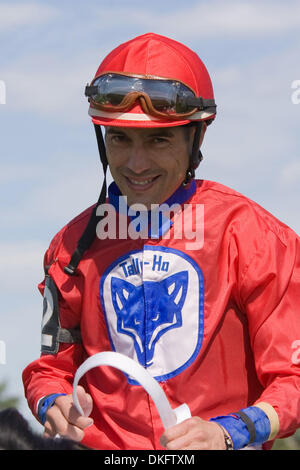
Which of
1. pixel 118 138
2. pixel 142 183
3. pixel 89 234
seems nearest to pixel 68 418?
pixel 89 234

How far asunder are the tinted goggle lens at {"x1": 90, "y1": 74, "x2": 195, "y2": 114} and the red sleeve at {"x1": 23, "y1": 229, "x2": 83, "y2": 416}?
839 mm

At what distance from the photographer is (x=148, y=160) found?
4.26m

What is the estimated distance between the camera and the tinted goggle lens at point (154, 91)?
167 inches

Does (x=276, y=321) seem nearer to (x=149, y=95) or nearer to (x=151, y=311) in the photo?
(x=151, y=311)

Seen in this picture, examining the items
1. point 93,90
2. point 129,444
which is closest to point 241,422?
point 129,444

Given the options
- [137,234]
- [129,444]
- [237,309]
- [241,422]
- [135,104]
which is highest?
[135,104]

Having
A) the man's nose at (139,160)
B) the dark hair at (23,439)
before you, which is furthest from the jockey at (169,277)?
the dark hair at (23,439)

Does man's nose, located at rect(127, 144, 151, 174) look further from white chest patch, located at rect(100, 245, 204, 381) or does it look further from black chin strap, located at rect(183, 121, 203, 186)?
white chest patch, located at rect(100, 245, 204, 381)

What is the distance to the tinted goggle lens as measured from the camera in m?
4.23

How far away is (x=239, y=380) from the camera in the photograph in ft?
14.3

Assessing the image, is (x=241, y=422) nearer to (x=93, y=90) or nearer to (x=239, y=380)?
(x=239, y=380)

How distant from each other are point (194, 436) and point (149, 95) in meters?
1.52
